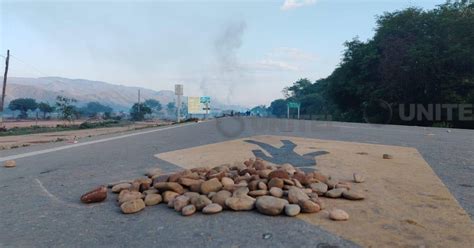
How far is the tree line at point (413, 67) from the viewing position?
2322 centimetres

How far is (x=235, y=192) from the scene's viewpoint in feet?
11.9

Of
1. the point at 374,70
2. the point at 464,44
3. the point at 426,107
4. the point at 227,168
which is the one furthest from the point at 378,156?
the point at 374,70

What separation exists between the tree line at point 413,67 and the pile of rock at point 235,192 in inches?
867

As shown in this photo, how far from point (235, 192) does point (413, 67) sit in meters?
25.2

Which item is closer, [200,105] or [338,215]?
[338,215]

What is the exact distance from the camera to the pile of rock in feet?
10.8

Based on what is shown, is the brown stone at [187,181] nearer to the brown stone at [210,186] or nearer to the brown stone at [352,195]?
the brown stone at [210,186]

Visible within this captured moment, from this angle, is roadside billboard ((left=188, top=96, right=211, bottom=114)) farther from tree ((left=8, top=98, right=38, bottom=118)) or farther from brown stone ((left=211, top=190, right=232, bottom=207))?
brown stone ((left=211, top=190, right=232, bottom=207))

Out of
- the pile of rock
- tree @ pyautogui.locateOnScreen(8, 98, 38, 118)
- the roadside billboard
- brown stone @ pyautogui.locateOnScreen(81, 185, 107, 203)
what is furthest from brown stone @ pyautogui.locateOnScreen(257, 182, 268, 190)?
tree @ pyautogui.locateOnScreen(8, 98, 38, 118)

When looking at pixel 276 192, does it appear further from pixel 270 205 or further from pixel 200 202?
pixel 200 202

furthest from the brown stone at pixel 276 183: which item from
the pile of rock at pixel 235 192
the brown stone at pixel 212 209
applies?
the brown stone at pixel 212 209

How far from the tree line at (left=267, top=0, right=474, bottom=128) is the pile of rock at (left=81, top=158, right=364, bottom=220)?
2202 cm

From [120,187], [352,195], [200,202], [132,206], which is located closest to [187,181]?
[200,202]

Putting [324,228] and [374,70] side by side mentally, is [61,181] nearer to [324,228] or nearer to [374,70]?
[324,228]
